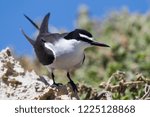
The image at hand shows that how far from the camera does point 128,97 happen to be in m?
3.99

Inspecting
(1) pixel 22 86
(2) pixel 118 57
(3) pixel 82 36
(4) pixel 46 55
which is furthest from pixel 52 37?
(2) pixel 118 57

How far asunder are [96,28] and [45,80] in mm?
4240

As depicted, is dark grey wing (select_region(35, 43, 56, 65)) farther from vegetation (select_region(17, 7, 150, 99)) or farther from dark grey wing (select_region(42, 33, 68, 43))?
vegetation (select_region(17, 7, 150, 99))

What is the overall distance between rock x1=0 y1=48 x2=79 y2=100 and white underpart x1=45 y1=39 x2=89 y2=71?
0.38 feet

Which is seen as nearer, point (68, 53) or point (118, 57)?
point (68, 53)

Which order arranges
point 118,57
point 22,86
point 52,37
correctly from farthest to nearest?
point 118,57, point 52,37, point 22,86

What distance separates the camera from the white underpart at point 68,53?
3.62 meters

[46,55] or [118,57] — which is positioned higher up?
[118,57]

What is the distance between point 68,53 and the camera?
363 cm

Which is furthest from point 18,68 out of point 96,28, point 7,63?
point 96,28

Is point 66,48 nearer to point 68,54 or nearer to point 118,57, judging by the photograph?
point 68,54

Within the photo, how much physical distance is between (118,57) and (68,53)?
2.84 meters

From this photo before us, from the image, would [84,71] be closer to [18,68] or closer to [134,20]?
[134,20]

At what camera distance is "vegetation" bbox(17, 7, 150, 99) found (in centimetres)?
407
